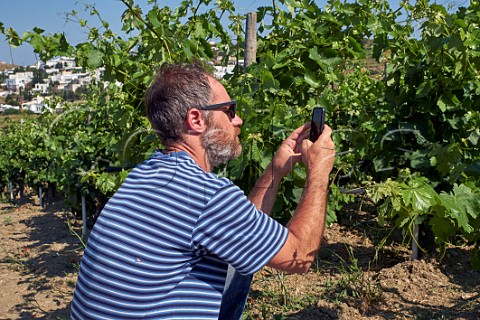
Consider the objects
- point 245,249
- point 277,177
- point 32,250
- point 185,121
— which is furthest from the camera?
point 32,250

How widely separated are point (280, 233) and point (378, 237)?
397cm

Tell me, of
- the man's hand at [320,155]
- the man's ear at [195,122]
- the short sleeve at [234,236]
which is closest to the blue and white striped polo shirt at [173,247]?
the short sleeve at [234,236]

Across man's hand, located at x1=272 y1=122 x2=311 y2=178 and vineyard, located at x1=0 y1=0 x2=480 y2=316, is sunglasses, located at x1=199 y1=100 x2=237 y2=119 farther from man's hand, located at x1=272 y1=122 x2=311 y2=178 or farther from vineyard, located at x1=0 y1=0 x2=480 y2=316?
vineyard, located at x1=0 y1=0 x2=480 y2=316

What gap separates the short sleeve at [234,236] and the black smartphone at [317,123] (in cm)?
43

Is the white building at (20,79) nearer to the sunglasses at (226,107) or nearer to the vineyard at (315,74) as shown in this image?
the vineyard at (315,74)

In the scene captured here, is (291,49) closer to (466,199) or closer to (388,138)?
(388,138)

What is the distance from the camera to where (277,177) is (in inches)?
77.5

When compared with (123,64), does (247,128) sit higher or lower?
lower

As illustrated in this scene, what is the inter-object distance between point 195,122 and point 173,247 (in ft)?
1.19

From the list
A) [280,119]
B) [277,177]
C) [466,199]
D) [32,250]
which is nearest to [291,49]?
[280,119]

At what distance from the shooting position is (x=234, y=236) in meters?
1.44

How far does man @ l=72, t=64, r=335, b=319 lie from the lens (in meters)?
1.45

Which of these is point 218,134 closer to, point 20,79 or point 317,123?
point 317,123

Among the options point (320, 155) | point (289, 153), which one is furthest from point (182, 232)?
point (289, 153)
